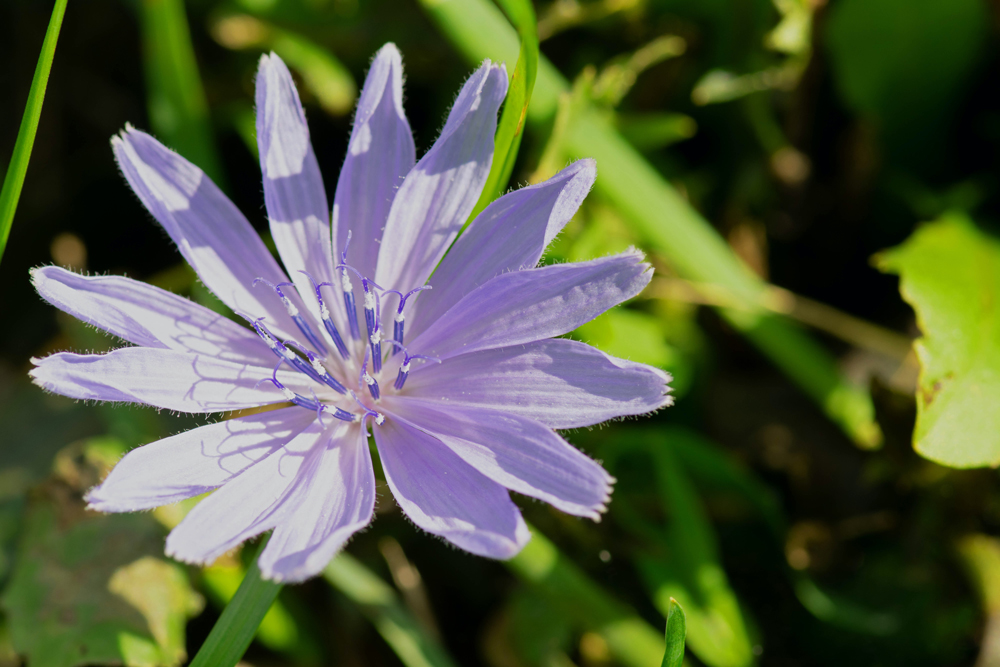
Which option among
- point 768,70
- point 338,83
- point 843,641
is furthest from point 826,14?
point 843,641

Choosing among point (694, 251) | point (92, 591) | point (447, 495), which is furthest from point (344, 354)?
point (694, 251)

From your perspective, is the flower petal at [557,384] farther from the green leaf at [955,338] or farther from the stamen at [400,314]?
the green leaf at [955,338]

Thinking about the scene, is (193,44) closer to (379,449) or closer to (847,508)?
(379,449)

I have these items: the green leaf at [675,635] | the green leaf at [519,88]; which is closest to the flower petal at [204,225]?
the green leaf at [519,88]

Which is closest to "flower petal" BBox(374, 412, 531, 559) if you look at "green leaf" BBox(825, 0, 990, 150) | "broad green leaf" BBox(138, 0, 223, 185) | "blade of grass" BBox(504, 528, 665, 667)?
"blade of grass" BBox(504, 528, 665, 667)

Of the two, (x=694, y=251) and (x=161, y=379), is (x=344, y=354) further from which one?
(x=694, y=251)

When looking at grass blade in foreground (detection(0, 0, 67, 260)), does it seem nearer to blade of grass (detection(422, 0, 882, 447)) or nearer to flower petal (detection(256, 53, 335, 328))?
flower petal (detection(256, 53, 335, 328))
